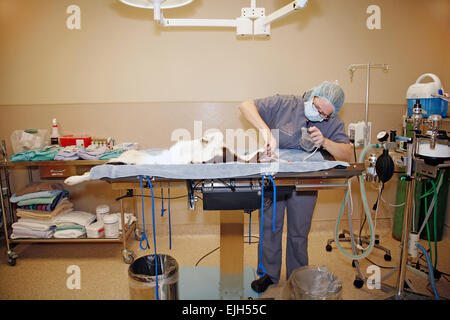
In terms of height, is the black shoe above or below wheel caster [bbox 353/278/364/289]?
above

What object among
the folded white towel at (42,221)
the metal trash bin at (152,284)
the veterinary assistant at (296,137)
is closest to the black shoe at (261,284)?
the veterinary assistant at (296,137)

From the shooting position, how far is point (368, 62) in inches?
109

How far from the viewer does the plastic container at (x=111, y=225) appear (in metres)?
2.39

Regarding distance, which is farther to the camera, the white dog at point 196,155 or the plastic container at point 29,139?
the plastic container at point 29,139

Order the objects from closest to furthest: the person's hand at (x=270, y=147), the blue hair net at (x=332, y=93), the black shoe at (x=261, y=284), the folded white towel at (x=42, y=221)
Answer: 1. the person's hand at (x=270, y=147)
2. the blue hair net at (x=332, y=93)
3. the black shoe at (x=261, y=284)
4. the folded white towel at (x=42, y=221)

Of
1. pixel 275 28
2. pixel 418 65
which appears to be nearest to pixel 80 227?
pixel 275 28

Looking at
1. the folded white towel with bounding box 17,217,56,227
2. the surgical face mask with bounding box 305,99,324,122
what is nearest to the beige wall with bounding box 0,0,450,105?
the surgical face mask with bounding box 305,99,324,122

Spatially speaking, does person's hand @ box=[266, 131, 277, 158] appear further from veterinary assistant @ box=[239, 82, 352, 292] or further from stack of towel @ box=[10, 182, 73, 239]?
stack of towel @ box=[10, 182, 73, 239]

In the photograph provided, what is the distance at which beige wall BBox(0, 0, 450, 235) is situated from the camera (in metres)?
2.60

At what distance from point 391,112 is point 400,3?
949mm

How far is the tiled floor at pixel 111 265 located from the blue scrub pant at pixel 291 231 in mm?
187

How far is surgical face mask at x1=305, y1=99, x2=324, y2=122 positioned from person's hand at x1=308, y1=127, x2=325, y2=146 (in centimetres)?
20

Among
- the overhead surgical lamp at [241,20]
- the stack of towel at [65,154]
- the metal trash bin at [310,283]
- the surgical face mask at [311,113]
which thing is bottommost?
the metal trash bin at [310,283]

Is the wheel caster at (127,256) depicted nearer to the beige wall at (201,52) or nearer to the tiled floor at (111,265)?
the tiled floor at (111,265)
